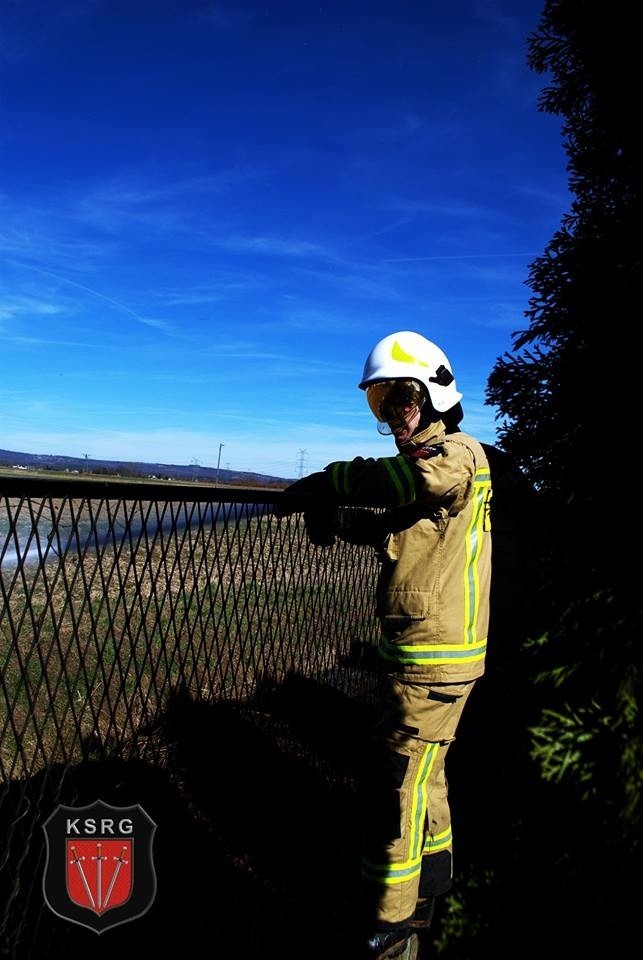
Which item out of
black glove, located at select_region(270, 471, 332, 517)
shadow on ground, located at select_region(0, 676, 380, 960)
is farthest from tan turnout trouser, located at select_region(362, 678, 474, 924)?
black glove, located at select_region(270, 471, 332, 517)

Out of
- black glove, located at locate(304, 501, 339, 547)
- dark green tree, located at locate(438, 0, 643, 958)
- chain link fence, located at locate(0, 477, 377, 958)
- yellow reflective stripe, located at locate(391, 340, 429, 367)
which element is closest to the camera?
dark green tree, located at locate(438, 0, 643, 958)

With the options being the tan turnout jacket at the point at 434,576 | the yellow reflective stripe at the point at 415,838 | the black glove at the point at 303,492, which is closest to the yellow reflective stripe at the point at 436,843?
the yellow reflective stripe at the point at 415,838

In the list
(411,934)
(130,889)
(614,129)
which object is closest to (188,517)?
(130,889)

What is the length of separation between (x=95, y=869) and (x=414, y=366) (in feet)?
8.03

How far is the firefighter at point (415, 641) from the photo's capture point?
249 cm

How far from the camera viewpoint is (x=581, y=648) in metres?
1.48

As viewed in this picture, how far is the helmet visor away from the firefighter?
0.50ft

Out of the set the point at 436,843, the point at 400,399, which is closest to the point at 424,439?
the point at 400,399

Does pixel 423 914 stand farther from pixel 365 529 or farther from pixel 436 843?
pixel 365 529

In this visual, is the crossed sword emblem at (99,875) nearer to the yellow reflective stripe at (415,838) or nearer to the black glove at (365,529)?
the yellow reflective stripe at (415,838)

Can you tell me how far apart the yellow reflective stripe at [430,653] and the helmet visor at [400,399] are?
1.01 m

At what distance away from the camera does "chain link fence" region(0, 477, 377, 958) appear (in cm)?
234

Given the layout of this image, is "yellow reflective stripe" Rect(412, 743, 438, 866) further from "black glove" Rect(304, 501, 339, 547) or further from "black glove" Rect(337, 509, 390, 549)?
"black glove" Rect(304, 501, 339, 547)

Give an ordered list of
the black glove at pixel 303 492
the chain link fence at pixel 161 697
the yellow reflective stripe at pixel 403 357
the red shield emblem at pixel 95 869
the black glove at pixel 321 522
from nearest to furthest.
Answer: the chain link fence at pixel 161 697 → the red shield emblem at pixel 95 869 → the black glove at pixel 303 492 → the black glove at pixel 321 522 → the yellow reflective stripe at pixel 403 357
